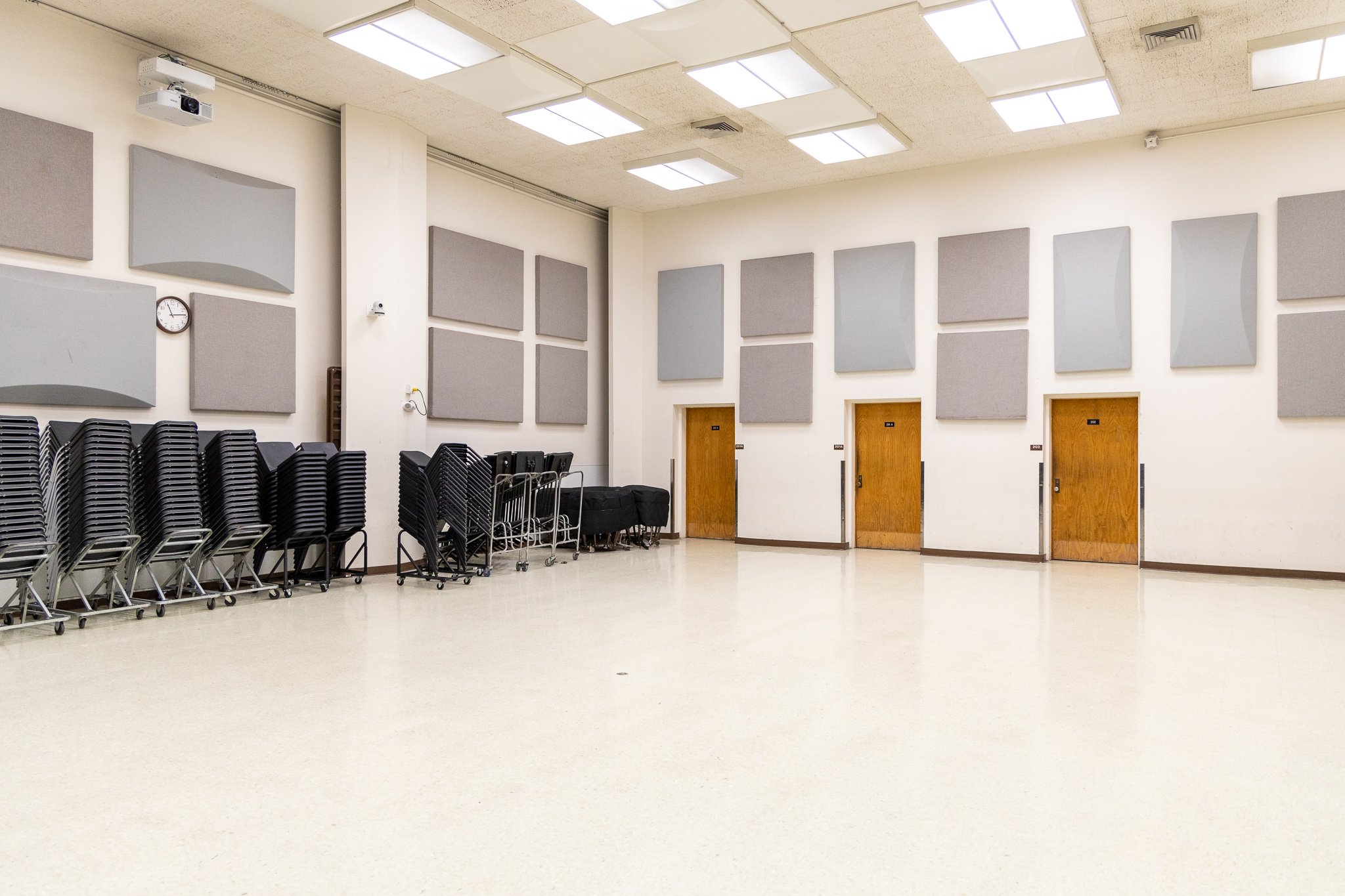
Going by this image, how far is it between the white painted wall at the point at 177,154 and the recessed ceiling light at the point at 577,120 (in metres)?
1.83

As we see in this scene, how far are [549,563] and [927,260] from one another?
16.6ft

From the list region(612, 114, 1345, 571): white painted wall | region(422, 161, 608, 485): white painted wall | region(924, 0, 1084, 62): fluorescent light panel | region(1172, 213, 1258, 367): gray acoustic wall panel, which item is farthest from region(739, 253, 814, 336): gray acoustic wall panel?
region(924, 0, 1084, 62): fluorescent light panel

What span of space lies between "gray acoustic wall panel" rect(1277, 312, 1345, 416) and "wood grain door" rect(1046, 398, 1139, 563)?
4.02 feet

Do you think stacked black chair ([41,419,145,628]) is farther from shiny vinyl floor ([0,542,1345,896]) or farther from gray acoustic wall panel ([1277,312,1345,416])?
gray acoustic wall panel ([1277,312,1345,416])

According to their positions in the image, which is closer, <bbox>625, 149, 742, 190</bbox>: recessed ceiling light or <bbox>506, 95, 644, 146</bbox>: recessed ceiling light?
<bbox>506, 95, 644, 146</bbox>: recessed ceiling light

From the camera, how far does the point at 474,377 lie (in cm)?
914

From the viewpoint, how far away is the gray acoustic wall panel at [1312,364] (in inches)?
299

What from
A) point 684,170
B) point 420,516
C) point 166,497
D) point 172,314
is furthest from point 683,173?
point 166,497

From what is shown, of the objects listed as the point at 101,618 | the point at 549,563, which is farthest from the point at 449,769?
the point at 549,563

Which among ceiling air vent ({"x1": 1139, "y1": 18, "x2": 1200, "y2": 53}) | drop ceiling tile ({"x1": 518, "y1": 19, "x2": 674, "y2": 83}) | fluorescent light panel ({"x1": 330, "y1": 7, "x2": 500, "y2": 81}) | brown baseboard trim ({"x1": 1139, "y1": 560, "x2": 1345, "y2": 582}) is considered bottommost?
brown baseboard trim ({"x1": 1139, "y1": 560, "x2": 1345, "y2": 582})

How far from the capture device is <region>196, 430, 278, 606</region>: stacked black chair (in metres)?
6.25

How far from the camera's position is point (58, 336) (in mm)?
5922

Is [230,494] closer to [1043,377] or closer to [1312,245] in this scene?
[1043,377]

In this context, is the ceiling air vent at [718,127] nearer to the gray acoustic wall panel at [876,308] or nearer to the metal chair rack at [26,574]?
the gray acoustic wall panel at [876,308]
